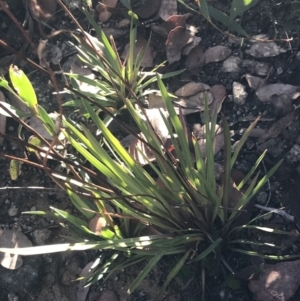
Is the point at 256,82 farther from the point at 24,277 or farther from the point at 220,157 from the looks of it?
the point at 24,277

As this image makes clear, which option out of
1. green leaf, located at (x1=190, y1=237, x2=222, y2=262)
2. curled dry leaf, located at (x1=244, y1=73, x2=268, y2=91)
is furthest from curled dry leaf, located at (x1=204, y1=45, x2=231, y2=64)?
green leaf, located at (x1=190, y1=237, x2=222, y2=262)

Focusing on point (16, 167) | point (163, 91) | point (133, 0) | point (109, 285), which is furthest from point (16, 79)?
point (133, 0)

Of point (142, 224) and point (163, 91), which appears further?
point (142, 224)

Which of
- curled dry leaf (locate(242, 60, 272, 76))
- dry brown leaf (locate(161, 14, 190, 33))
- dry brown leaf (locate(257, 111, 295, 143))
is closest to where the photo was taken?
dry brown leaf (locate(257, 111, 295, 143))

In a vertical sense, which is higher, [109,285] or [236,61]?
[236,61]

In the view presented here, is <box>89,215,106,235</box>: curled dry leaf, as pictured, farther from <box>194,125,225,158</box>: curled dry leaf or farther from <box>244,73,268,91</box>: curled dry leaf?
<box>244,73,268,91</box>: curled dry leaf

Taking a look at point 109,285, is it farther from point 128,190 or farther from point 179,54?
point 179,54
